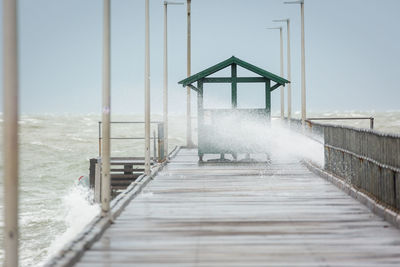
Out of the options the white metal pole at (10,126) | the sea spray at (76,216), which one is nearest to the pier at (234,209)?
the white metal pole at (10,126)

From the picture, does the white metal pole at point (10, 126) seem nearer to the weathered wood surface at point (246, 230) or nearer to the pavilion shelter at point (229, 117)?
the weathered wood surface at point (246, 230)

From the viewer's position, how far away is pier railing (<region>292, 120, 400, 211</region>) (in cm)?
1003

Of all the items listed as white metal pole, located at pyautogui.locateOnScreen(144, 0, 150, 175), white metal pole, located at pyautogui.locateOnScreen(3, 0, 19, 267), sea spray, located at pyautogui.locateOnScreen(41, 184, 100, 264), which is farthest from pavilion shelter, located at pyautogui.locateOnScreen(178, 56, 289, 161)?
white metal pole, located at pyautogui.locateOnScreen(3, 0, 19, 267)

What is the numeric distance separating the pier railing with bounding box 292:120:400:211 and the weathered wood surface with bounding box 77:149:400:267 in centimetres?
41

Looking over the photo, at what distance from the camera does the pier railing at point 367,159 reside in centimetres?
1003

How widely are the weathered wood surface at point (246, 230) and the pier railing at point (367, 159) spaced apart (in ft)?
1.35

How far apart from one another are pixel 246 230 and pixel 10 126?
4523 mm

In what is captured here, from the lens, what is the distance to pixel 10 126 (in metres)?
5.79

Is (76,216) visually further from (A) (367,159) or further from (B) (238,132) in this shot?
(A) (367,159)

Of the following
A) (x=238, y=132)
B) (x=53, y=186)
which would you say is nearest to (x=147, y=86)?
(x=238, y=132)

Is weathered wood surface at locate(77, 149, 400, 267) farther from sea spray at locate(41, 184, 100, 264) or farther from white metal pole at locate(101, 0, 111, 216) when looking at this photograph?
sea spray at locate(41, 184, 100, 264)

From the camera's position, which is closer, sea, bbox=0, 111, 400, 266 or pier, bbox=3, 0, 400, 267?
pier, bbox=3, 0, 400, 267

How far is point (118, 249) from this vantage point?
820 cm

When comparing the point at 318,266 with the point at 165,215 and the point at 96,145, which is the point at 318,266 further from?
the point at 96,145
